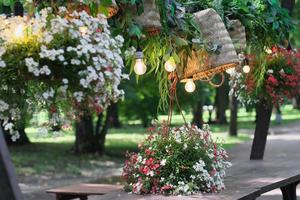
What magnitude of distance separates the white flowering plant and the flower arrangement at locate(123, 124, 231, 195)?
6.95 feet

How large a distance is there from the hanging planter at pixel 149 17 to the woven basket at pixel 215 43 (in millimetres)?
933

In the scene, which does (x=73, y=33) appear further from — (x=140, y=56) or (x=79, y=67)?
(x=140, y=56)

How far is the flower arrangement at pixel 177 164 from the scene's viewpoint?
6.02m

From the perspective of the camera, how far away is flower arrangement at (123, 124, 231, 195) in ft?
19.7

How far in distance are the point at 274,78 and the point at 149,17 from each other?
15.0 ft

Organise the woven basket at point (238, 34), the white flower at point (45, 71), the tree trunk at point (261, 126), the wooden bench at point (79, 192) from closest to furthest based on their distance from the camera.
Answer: the white flower at point (45, 71) → the woven basket at point (238, 34) → the wooden bench at point (79, 192) → the tree trunk at point (261, 126)

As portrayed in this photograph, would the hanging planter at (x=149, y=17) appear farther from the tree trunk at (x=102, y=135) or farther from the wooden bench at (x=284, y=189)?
the tree trunk at (x=102, y=135)

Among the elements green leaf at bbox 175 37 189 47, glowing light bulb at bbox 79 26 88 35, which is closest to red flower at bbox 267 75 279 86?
green leaf at bbox 175 37 189 47

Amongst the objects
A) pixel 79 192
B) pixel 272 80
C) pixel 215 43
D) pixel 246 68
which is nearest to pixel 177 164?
pixel 215 43

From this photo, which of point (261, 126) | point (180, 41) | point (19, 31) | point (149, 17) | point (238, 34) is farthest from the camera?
point (261, 126)

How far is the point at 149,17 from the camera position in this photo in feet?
17.0

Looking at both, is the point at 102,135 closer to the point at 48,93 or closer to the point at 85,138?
the point at 85,138

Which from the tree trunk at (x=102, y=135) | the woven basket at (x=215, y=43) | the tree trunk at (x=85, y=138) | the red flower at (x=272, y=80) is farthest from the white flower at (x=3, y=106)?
the tree trunk at (x=102, y=135)

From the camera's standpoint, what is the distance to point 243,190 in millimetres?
6277
